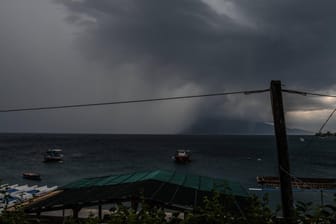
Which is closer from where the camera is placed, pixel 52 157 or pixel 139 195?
pixel 139 195

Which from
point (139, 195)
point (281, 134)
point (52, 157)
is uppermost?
point (281, 134)

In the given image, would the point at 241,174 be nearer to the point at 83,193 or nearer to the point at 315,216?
the point at 83,193

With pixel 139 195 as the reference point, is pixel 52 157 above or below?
below

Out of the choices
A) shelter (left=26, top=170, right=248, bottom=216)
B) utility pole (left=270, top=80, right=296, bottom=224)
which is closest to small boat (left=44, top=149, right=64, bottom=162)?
shelter (left=26, top=170, right=248, bottom=216)

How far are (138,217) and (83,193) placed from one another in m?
7.23

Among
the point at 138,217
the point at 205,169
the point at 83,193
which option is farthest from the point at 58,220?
the point at 205,169

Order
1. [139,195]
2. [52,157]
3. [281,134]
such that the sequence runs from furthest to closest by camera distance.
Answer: [52,157] → [139,195] → [281,134]

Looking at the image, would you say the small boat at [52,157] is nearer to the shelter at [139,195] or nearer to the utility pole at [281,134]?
the shelter at [139,195]

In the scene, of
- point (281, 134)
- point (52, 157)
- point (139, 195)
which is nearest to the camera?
point (281, 134)

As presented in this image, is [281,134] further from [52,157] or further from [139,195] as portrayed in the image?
[52,157]

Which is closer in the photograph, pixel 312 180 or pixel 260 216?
pixel 260 216

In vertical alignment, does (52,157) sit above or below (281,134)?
below

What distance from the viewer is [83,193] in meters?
10.7

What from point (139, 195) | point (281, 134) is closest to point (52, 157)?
point (139, 195)
